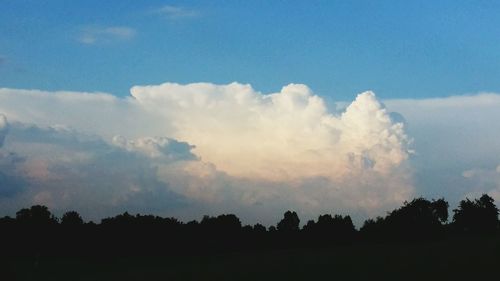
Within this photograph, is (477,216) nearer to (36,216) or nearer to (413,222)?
(413,222)

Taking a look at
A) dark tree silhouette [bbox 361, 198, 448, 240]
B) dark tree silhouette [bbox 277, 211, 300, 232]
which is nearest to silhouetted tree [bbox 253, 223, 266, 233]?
dark tree silhouette [bbox 277, 211, 300, 232]

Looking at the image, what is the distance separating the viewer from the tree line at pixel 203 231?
147 meters

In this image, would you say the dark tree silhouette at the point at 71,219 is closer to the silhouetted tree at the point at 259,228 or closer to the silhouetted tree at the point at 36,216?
the silhouetted tree at the point at 36,216

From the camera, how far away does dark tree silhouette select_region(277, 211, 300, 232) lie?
180 metres

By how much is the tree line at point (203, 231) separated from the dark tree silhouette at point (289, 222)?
789 cm

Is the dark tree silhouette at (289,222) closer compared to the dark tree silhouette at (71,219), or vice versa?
the dark tree silhouette at (71,219)

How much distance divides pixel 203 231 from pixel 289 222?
28.9m

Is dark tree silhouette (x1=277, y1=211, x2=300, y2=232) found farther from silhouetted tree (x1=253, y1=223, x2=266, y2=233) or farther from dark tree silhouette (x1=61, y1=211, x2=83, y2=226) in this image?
dark tree silhouette (x1=61, y1=211, x2=83, y2=226)

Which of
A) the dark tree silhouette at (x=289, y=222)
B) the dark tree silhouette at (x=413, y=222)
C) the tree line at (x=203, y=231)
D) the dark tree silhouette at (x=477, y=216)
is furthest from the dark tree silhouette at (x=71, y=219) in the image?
the dark tree silhouette at (x=477, y=216)

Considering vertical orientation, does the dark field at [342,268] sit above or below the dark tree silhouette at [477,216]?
A: below

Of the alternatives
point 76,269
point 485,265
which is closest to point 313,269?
point 485,265

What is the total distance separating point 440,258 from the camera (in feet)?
270

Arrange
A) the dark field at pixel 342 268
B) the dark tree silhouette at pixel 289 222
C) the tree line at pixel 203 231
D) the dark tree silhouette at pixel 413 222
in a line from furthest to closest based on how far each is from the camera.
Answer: the dark tree silhouette at pixel 289 222, the tree line at pixel 203 231, the dark tree silhouette at pixel 413 222, the dark field at pixel 342 268

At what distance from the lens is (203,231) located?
167750 mm
